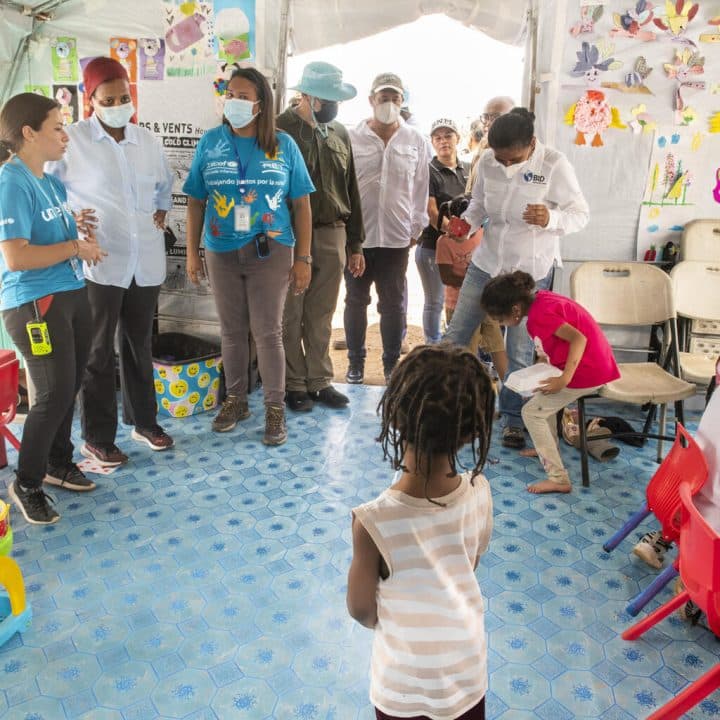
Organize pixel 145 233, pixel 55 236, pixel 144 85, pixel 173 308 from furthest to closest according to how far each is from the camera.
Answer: pixel 173 308
pixel 144 85
pixel 145 233
pixel 55 236

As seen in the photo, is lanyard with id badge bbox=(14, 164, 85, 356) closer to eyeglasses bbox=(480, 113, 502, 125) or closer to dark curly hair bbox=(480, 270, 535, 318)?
dark curly hair bbox=(480, 270, 535, 318)

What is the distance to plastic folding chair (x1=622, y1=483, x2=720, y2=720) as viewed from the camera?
1235 millimetres

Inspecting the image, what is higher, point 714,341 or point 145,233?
point 145,233

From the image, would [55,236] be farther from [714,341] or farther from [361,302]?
[714,341]

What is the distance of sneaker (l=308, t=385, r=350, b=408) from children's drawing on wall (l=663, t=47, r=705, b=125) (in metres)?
2.41

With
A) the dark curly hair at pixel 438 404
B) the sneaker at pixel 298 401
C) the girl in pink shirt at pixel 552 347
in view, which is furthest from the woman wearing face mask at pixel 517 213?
the dark curly hair at pixel 438 404

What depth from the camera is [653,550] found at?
7.53ft

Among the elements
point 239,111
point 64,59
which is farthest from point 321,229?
point 64,59

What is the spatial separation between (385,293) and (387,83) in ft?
3.85

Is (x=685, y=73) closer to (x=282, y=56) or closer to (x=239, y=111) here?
(x=282, y=56)

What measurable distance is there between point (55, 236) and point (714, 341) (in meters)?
3.30

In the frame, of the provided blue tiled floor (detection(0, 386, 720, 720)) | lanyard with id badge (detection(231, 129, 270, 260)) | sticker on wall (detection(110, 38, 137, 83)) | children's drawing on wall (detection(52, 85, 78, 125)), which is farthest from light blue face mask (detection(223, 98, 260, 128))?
blue tiled floor (detection(0, 386, 720, 720))

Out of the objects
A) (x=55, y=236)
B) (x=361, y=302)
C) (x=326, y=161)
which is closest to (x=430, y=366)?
(x=55, y=236)

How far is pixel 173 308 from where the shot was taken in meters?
3.96
